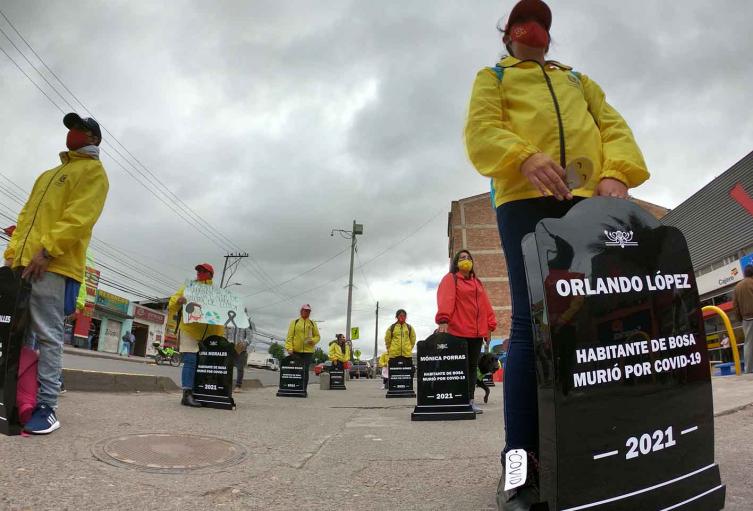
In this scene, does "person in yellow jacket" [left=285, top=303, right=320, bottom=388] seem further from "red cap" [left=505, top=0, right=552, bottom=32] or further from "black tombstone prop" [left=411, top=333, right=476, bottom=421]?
"red cap" [left=505, top=0, right=552, bottom=32]

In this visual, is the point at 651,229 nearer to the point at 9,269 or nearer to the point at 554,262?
the point at 554,262

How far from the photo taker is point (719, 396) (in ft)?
14.1

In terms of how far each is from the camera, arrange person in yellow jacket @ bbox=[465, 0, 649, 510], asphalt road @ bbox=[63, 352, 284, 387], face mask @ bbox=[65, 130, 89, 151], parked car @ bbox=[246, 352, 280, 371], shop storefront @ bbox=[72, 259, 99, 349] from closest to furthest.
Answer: person in yellow jacket @ bbox=[465, 0, 649, 510] < face mask @ bbox=[65, 130, 89, 151] < asphalt road @ bbox=[63, 352, 284, 387] < shop storefront @ bbox=[72, 259, 99, 349] < parked car @ bbox=[246, 352, 280, 371]

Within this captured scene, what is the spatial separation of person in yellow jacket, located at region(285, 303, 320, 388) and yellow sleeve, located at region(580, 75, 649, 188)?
865cm

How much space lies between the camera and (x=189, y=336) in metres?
6.00

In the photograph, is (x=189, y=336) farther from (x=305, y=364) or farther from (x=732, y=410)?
(x=732, y=410)

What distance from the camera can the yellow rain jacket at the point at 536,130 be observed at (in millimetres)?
1713

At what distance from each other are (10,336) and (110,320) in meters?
43.0

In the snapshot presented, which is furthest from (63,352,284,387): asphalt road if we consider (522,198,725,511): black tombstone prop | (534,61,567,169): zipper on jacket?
(522,198,725,511): black tombstone prop

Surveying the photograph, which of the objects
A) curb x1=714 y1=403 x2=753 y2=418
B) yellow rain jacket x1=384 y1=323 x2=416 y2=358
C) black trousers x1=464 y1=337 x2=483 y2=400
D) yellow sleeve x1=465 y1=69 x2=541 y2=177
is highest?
yellow sleeve x1=465 y1=69 x2=541 y2=177

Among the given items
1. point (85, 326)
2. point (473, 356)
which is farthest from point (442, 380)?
point (85, 326)

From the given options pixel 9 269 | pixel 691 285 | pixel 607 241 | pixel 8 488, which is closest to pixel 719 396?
pixel 691 285

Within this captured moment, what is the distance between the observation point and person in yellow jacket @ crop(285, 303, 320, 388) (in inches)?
396

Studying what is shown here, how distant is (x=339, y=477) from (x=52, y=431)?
6.29 feet
